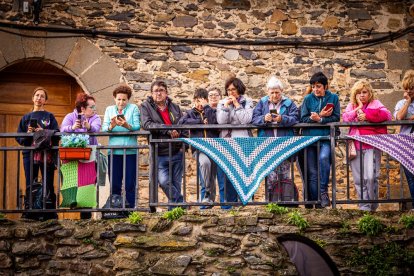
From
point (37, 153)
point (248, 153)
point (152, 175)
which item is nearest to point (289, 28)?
point (248, 153)

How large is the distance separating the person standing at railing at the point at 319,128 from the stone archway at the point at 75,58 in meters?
3.20

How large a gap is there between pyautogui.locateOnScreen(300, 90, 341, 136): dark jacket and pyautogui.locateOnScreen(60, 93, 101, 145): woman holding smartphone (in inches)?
92.0

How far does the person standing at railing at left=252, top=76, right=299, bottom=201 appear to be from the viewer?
30.7 ft

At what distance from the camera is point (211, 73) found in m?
12.1

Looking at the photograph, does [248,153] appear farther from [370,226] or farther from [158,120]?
[370,226]

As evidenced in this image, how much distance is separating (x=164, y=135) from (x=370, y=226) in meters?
2.44

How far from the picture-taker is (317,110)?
9.66 m

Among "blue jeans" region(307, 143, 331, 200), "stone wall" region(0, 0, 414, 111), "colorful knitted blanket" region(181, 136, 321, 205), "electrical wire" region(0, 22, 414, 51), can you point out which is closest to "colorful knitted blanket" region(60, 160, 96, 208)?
"colorful knitted blanket" region(181, 136, 321, 205)

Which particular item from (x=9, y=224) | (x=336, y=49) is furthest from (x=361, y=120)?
(x=9, y=224)

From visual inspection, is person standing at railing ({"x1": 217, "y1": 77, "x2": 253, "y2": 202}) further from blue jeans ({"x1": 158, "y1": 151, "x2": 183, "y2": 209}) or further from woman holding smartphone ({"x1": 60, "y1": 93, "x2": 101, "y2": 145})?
woman holding smartphone ({"x1": 60, "y1": 93, "x2": 101, "y2": 145})

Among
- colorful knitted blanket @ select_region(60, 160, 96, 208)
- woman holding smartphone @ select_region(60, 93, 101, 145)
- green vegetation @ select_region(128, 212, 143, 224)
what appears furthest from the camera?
woman holding smartphone @ select_region(60, 93, 101, 145)

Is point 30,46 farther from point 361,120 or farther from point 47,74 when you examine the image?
point 361,120

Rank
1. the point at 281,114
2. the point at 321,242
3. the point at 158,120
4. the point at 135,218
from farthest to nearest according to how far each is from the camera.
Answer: the point at 158,120, the point at 281,114, the point at 135,218, the point at 321,242

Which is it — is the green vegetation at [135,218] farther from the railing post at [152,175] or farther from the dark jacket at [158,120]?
the dark jacket at [158,120]
